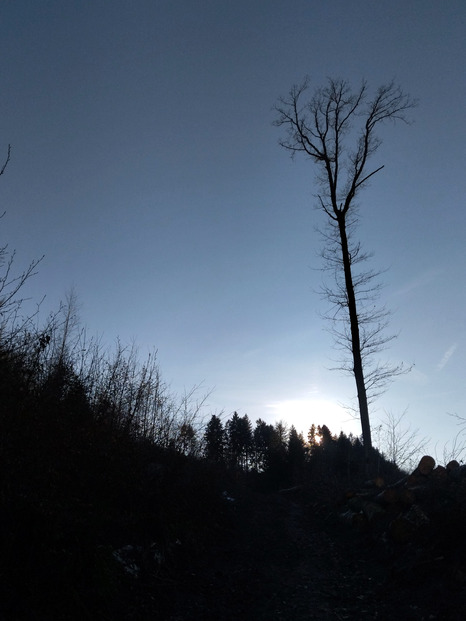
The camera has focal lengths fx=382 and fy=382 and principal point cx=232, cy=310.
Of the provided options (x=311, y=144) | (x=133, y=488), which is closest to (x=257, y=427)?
(x=311, y=144)

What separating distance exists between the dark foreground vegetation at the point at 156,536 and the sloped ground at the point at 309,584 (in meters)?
0.02

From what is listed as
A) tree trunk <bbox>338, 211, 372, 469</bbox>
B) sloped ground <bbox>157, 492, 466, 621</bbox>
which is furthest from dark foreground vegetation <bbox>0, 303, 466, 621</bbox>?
tree trunk <bbox>338, 211, 372, 469</bbox>

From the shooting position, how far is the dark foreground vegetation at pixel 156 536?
3924 mm

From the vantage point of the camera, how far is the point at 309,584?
5.83m

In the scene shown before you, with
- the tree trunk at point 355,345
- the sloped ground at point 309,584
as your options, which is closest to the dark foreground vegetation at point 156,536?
the sloped ground at point 309,584

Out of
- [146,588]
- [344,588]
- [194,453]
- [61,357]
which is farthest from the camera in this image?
[194,453]

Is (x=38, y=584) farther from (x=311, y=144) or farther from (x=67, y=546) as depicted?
(x=311, y=144)

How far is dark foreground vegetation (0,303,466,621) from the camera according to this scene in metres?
3.92

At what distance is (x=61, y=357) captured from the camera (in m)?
9.34

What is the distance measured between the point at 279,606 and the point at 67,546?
294 centimetres

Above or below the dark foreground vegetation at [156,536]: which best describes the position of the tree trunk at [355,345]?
above

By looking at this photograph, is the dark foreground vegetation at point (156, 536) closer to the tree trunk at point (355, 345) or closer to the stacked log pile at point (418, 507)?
the stacked log pile at point (418, 507)

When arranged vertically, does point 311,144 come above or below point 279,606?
above

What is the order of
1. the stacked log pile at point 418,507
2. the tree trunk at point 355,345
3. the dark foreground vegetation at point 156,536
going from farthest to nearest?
the tree trunk at point 355,345 → the stacked log pile at point 418,507 → the dark foreground vegetation at point 156,536
